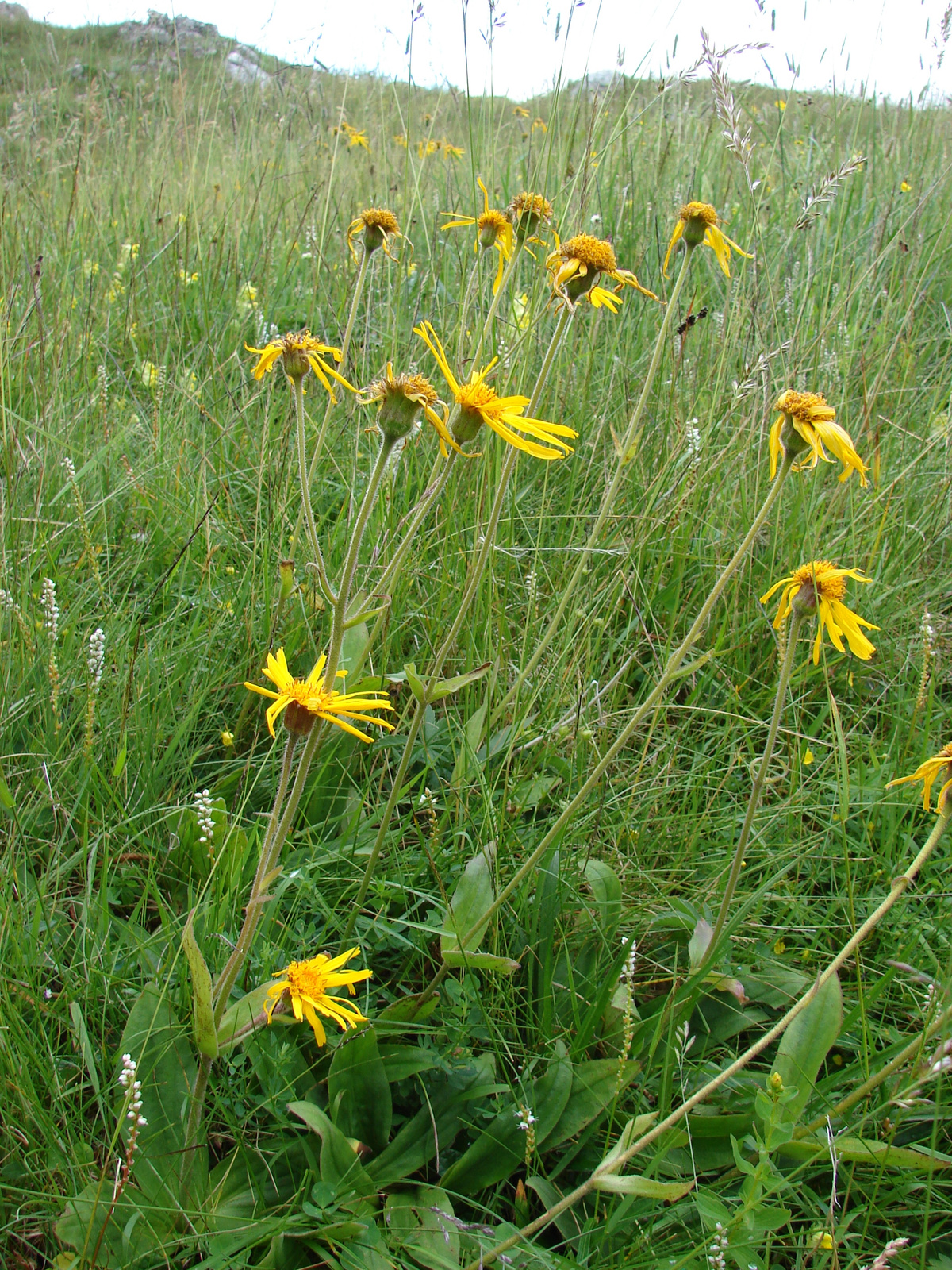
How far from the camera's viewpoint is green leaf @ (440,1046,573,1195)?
119 centimetres

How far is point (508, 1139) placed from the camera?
1.21m

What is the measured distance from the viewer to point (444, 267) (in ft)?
11.1

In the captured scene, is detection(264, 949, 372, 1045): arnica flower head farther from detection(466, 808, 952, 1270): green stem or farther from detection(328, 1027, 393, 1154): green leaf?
detection(466, 808, 952, 1270): green stem

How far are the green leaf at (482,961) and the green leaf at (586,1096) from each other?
175 mm

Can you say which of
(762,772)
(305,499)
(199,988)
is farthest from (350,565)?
(762,772)

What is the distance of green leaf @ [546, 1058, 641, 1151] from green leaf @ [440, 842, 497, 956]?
24cm

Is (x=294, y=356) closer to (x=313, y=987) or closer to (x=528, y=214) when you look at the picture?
(x=528, y=214)

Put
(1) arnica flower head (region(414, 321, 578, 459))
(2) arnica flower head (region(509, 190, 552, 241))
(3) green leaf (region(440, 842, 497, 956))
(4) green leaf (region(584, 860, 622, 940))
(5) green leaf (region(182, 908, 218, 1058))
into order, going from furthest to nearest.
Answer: (2) arnica flower head (region(509, 190, 552, 241)) < (4) green leaf (region(584, 860, 622, 940)) < (3) green leaf (region(440, 842, 497, 956)) < (1) arnica flower head (region(414, 321, 578, 459)) < (5) green leaf (region(182, 908, 218, 1058))

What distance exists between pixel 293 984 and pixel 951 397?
8.75 feet

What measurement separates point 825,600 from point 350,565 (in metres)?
0.71

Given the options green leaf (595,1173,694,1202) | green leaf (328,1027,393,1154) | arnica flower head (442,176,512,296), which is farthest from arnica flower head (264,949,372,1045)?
arnica flower head (442,176,512,296)

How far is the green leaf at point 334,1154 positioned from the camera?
1.09 meters

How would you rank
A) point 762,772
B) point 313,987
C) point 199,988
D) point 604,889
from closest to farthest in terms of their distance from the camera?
point 199,988 < point 313,987 < point 762,772 < point 604,889

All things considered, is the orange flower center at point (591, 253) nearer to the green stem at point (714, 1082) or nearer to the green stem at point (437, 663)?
the green stem at point (437, 663)
